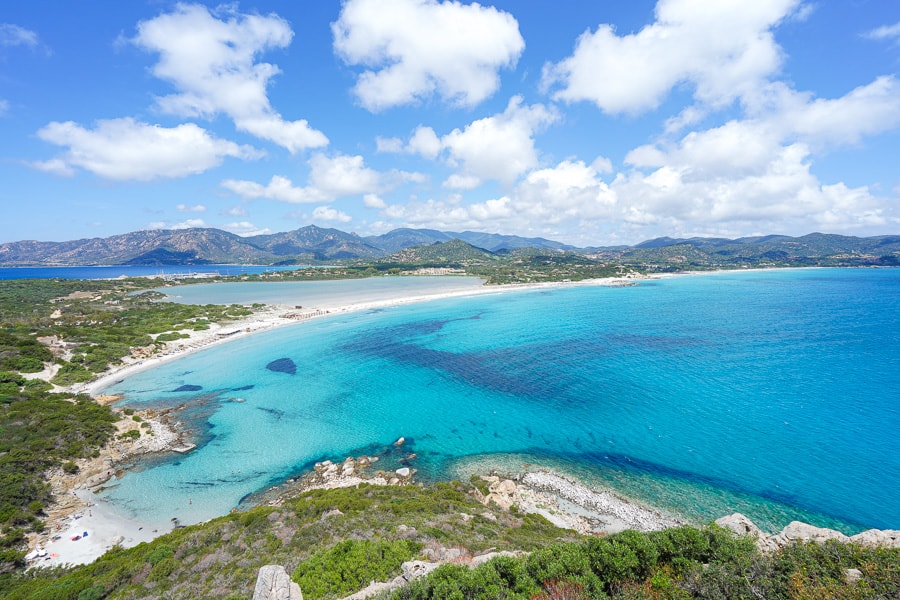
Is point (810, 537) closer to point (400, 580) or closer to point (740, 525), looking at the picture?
point (740, 525)

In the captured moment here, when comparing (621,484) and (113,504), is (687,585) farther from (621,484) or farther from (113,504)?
(113,504)

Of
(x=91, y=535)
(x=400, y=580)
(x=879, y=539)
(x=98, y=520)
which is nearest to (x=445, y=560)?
(x=400, y=580)

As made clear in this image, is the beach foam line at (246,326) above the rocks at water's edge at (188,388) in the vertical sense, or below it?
above

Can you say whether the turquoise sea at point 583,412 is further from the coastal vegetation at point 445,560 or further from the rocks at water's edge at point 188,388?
the coastal vegetation at point 445,560

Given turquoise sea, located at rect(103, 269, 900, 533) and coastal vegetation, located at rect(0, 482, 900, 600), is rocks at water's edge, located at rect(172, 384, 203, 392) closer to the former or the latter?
turquoise sea, located at rect(103, 269, 900, 533)

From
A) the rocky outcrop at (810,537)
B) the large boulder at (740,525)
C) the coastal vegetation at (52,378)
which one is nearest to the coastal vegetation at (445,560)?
the rocky outcrop at (810,537)

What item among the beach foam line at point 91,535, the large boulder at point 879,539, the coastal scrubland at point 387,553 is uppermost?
the large boulder at point 879,539
